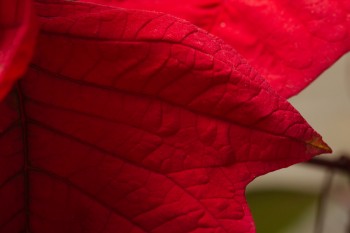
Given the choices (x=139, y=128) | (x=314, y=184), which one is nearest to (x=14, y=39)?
(x=139, y=128)

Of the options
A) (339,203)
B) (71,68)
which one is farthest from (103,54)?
(339,203)

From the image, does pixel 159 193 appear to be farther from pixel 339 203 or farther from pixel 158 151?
pixel 339 203

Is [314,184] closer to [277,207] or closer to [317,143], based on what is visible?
[277,207]

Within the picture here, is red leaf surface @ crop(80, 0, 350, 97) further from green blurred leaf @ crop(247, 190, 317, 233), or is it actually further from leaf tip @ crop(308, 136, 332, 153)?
green blurred leaf @ crop(247, 190, 317, 233)

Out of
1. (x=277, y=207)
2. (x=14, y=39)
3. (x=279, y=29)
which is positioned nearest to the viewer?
(x=14, y=39)

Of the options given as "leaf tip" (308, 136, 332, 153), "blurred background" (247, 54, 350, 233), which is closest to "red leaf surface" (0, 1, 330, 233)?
"leaf tip" (308, 136, 332, 153)

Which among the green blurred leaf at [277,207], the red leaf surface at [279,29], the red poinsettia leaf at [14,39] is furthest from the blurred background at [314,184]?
the red poinsettia leaf at [14,39]

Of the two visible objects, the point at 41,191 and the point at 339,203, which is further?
the point at 339,203

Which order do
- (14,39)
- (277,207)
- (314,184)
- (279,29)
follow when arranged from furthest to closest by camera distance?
(314,184) → (277,207) → (279,29) → (14,39)
